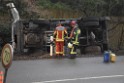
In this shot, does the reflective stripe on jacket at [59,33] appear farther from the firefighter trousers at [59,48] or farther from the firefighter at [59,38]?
the firefighter trousers at [59,48]

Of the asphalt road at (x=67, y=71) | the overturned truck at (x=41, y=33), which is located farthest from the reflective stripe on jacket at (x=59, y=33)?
the asphalt road at (x=67, y=71)

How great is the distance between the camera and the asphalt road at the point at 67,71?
13299 millimetres

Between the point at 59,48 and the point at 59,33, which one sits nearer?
the point at 59,48

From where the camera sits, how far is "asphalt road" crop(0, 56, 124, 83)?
1330cm

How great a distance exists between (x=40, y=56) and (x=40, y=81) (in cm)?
734

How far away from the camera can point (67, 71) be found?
15.1 m

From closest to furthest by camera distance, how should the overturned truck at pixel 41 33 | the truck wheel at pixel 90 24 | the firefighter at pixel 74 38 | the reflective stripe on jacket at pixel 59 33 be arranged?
the firefighter at pixel 74 38, the reflective stripe on jacket at pixel 59 33, the overturned truck at pixel 41 33, the truck wheel at pixel 90 24

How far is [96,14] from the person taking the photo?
25703mm

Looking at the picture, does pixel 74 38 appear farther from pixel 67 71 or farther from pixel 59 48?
pixel 67 71

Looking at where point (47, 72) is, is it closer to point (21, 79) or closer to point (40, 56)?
point (21, 79)

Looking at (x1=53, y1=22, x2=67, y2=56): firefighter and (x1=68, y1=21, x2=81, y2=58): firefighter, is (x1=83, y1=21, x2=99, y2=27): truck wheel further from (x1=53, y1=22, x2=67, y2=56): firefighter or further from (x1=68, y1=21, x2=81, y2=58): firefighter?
(x1=53, y1=22, x2=67, y2=56): firefighter

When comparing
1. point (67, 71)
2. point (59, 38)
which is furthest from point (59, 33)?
point (67, 71)

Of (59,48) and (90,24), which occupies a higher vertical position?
(90,24)

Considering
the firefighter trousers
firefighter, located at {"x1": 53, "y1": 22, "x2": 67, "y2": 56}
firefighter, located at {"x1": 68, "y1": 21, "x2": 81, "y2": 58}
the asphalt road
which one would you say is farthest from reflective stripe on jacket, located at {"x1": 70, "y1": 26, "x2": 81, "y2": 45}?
the asphalt road
